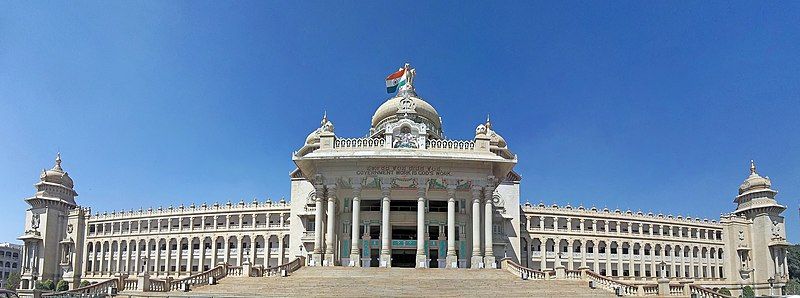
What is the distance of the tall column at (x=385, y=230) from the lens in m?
46.7

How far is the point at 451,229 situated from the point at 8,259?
12954cm

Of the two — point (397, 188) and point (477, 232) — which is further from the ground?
point (397, 188)

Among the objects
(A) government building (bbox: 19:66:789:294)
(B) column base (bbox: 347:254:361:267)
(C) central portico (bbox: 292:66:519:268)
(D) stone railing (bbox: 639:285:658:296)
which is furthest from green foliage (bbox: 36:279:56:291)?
(D) stone railing (bbox: 639:285:658:296)

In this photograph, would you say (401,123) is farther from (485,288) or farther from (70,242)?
(70,242)

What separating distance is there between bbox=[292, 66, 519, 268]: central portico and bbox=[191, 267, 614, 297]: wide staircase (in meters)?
6.53

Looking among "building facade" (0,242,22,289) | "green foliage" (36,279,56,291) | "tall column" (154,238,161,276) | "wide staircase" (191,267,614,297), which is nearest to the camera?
"wide staircase" (191,267,614,297)

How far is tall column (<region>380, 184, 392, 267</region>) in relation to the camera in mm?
46669

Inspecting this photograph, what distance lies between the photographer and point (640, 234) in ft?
292

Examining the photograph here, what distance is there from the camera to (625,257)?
87625mm

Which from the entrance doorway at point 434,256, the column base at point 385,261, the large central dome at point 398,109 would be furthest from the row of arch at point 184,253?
the column base at point 385,261

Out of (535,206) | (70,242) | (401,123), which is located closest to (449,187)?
(401,123)

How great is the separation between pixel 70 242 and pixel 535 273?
250 ft

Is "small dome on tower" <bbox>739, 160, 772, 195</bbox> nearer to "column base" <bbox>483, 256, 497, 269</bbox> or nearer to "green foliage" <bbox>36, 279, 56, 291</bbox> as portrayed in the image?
"column base" <bbox>483, 256, 497, 269</bbox>

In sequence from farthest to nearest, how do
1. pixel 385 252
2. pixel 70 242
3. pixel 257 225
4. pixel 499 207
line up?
pixel 70 242 → pixel 257 225 → pixel 499 207 → pixel 385 252
